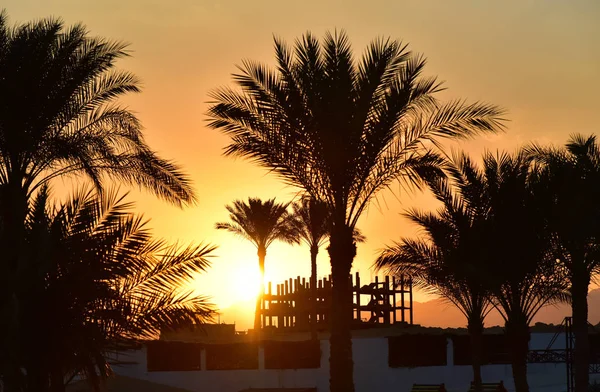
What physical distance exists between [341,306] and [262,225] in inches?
1015

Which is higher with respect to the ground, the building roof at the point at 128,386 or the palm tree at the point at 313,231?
the palm tree at the point at 313,231

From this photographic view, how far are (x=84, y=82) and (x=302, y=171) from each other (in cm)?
516

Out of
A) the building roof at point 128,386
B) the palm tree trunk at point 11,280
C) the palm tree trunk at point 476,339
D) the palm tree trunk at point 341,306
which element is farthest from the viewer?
the building roof at point 128,386

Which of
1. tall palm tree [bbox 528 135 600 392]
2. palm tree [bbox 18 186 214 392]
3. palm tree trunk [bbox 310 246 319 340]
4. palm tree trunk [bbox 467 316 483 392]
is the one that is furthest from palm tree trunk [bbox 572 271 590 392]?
palm tree trunk [bbox 310 246 319 340]

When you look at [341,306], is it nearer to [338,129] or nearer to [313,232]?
[338,129]

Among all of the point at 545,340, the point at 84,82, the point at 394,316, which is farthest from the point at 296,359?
the point at 84,82

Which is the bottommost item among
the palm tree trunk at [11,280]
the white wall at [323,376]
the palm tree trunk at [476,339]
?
the white wall at [323,376]

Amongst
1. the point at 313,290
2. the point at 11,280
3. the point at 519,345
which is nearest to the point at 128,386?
the point at 313,290

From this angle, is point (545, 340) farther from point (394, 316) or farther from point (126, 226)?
point (126, 226)

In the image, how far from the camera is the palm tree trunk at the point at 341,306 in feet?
64.2

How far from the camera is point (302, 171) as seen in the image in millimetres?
19906

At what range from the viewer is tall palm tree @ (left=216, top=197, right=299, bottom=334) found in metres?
45.2

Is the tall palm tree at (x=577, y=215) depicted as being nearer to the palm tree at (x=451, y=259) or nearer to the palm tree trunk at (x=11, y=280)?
the palm tree at (x=451, y=259)

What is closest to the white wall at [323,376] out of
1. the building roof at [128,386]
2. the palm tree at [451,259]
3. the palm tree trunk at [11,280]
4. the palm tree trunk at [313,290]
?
the building roof at [128,386]
